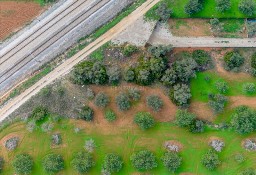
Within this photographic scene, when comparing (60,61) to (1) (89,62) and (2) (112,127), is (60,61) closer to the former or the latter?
(1) (89,62)

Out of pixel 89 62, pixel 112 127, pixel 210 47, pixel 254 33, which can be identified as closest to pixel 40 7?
pixel 89 62

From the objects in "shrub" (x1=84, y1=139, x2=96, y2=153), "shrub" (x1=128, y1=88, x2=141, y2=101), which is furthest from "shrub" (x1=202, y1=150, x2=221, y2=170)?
"shrub" (x1=84, y1=139, x2=96, y2=153)

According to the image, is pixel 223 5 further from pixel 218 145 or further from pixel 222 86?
pixel 218 145

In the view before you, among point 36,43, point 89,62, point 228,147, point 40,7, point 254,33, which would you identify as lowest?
point 228,147

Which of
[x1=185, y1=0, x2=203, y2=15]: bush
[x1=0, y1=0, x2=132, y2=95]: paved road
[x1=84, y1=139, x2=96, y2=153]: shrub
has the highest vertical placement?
[x1=0, y1=0, x2=132, y2=95]: paved road

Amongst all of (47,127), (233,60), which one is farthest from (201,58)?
(47,127)

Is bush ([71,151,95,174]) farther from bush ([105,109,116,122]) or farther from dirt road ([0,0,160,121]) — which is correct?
dirt road ([0,0,160,121])
